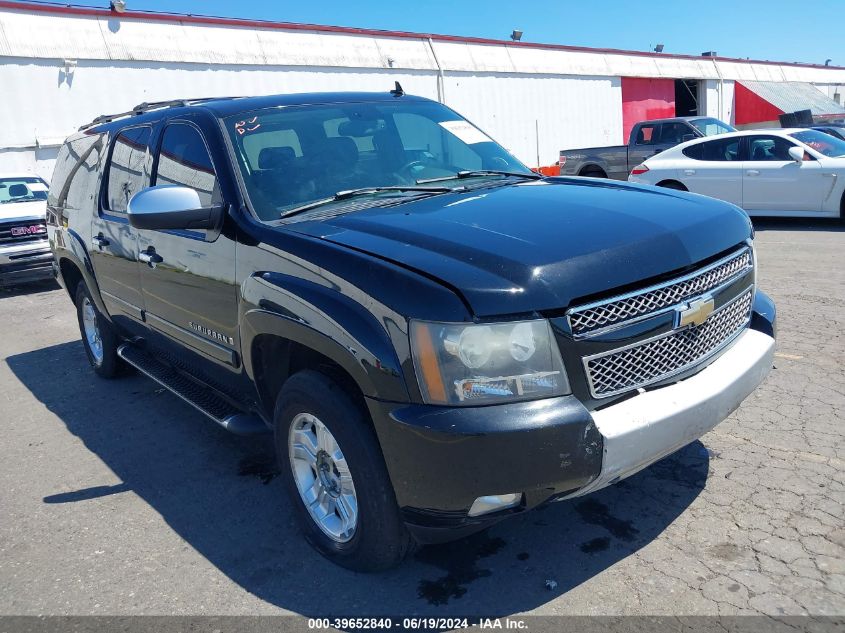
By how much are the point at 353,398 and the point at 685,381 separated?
130cm

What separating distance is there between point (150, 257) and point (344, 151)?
1391mm

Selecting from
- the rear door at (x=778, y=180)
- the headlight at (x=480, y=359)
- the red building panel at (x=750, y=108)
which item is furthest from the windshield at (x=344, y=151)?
the red building panel at (x=750, y=108)

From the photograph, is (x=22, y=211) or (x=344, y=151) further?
(x=22, y=211)

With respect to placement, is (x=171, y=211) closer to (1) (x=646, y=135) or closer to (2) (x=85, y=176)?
(2) (x=85, y=176)

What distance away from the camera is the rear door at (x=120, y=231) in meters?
4.62

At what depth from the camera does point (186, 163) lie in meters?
3.97

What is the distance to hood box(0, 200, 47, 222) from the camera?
36.3 ft

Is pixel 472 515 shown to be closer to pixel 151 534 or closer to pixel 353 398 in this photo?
pixel 353 398

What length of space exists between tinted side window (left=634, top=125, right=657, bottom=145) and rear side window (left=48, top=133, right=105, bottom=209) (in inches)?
507

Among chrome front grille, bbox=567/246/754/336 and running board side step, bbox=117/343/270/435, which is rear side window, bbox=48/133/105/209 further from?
chrome front grille, bbox=567/246/754/336

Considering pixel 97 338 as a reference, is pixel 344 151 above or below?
above

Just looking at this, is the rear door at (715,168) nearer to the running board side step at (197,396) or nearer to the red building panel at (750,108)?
the running board side step at (197,396)

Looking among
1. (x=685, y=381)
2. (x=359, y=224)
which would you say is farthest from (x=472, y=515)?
(x=359, y=224)

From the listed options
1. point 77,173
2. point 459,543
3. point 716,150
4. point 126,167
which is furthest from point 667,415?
point 716,150
